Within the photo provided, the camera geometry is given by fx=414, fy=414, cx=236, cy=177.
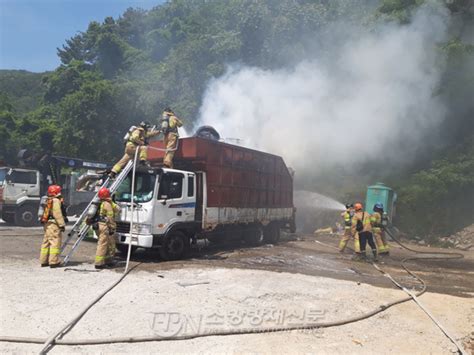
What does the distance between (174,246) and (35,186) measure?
330 inches

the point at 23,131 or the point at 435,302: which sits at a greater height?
the point at 23,131

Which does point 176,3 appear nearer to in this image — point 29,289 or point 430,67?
point 430,67

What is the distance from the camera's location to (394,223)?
56.7 ft

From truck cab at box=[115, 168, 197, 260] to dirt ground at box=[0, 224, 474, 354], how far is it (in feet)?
1.59

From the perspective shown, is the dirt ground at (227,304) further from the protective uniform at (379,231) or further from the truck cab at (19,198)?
the truck cab at (19,198)

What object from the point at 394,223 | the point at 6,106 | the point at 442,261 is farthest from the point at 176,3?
the point at 442,261

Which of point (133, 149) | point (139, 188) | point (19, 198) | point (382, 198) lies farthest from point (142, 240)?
point (382, 198)

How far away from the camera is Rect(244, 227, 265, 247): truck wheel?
39.5ft

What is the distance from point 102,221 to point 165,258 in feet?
5.63

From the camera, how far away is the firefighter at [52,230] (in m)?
7.56

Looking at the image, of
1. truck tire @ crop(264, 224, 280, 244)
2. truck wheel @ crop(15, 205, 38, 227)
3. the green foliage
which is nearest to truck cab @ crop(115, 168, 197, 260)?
truck tire @ crop(264, 224, 280, 244)

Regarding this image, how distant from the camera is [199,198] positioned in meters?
9.79

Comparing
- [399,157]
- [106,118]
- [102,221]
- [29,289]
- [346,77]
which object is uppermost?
[346,77]

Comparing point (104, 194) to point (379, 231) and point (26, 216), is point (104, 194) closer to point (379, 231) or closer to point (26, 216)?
point (379, 231)
